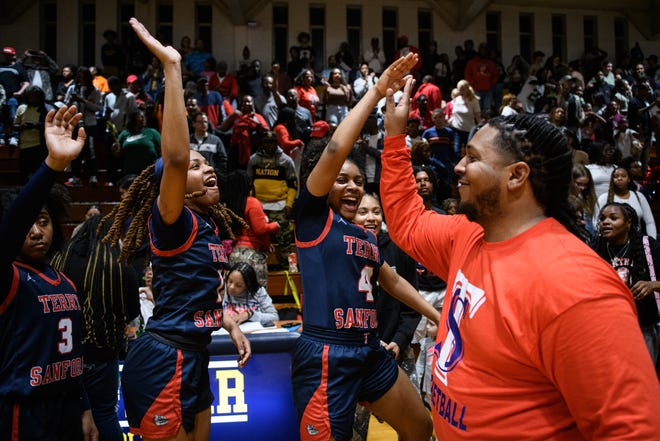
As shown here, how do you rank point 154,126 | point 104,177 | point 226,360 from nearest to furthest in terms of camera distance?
point 226,360 < point 154,126 < point 104,177

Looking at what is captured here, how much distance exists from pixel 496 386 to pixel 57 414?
5.93 feet

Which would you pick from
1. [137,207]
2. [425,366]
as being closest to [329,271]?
[137,207]

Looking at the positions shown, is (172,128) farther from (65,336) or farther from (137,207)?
(65,336)

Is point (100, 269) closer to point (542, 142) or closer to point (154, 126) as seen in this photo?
point (542, 142)

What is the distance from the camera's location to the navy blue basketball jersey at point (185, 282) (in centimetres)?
266

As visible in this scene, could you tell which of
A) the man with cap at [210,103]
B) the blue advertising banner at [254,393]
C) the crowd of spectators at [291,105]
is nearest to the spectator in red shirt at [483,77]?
the crowd of spectators at [291,105]

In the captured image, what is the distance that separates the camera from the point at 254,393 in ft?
13.5

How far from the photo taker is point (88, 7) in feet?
56.5

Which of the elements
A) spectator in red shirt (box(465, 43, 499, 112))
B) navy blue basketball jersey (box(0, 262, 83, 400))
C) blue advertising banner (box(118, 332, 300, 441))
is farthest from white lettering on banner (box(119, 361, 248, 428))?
spectator in red shirt (box(465, 43, 499, 112))

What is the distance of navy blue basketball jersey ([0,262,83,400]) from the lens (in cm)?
240

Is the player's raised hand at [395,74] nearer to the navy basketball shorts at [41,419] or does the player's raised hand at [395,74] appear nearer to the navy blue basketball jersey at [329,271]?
the navy blue basketball jersey at [329,271]

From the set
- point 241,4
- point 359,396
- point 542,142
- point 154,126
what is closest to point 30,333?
point 359,396

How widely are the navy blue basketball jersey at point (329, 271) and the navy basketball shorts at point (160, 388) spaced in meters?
0.58

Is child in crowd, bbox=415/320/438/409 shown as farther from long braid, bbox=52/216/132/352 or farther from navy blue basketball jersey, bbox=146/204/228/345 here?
navy blue basketball jersey, bbox=146/204/228/345
